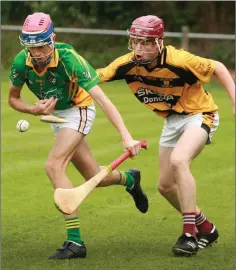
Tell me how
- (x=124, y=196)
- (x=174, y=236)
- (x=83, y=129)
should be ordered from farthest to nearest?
(x=124, y=196), (x=174, y=236), (x=83, y=129)

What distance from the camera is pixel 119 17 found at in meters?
30.1

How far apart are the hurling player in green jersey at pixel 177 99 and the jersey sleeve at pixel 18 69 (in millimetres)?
663

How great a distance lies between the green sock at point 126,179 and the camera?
28.9 ft

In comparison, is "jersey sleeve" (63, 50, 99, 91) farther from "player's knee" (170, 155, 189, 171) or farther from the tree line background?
the tree line background

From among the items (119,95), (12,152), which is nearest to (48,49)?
(12,152)

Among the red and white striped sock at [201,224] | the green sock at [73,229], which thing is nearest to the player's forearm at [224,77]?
the red and white striped sock at [201,224]

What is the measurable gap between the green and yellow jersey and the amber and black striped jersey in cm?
31

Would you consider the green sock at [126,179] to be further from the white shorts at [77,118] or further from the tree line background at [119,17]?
the tree line background at [119,17]

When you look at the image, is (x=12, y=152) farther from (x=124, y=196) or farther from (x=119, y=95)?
(x=119, y=95)

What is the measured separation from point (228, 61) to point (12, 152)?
15.4 meters

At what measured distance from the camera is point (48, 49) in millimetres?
7375

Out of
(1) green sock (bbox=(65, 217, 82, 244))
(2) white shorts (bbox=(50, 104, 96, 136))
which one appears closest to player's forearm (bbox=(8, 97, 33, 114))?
(2) white shorts (bbox=(50, 104, 96, 136))

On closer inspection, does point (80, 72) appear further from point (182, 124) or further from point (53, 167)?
point (182, 124)

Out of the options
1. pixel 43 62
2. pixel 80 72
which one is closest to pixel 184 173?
pixel 80 72
